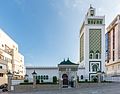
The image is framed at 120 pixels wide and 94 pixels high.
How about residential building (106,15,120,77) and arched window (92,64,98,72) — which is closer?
arched window (92,64,98,72)

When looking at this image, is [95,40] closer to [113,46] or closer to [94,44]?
[94,44]

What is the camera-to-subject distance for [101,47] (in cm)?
6712

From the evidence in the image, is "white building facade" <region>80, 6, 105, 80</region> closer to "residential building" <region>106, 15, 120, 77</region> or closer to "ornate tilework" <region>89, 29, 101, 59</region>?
"ornate tilework" <region>89, 29, 101, 59</region>

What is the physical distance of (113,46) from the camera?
116m

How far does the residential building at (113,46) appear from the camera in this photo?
100.0 meters

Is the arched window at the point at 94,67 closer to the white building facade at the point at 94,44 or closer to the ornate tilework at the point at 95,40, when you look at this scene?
the white building facade at the point at 94,44

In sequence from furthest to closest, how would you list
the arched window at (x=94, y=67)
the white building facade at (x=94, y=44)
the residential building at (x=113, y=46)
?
the residential building at (x=113, y=46) < the white building facade at (x=94, y=44) < the arched window at (x=94, y=67)

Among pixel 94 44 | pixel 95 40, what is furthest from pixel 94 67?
pixel 95 40

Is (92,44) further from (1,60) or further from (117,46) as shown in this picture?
(117,46)

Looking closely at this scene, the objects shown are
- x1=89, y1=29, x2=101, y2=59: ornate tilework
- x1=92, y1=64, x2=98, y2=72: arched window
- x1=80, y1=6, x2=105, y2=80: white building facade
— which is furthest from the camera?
x1=89, y1=29, x2=101, y2=59: ornate tilework

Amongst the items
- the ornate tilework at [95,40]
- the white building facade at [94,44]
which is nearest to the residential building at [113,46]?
the white building facade at [94,44]

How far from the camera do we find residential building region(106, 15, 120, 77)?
328 feet

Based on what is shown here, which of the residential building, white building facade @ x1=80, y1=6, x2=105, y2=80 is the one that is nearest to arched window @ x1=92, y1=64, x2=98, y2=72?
white building facade @ x1=80, y1=6, x2=105, y2=80

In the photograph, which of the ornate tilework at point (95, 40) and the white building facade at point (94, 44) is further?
the ornate tilework at point (95, 40)
